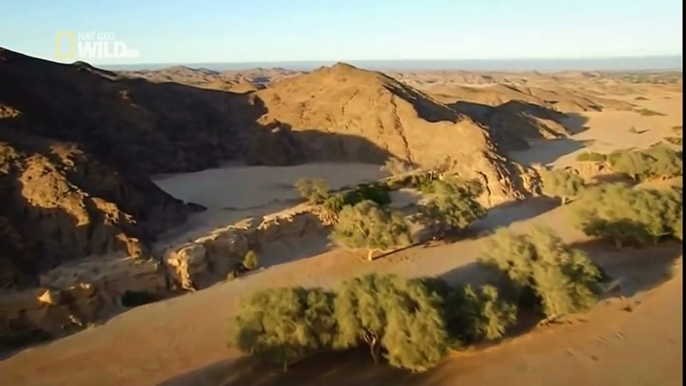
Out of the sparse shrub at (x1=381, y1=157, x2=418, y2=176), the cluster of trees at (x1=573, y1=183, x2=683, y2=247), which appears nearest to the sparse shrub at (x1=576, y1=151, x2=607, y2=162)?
the sparse shrub at (x1=381, y1=157, x2=418, y2=176)

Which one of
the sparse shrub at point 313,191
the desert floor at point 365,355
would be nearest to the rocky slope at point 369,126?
the sparse shrub at point 313,191

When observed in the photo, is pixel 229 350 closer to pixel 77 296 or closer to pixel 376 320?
pixel 376 320

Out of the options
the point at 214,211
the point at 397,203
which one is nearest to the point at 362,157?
the point at 397,203

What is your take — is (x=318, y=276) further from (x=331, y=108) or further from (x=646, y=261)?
(x=331, y=108)

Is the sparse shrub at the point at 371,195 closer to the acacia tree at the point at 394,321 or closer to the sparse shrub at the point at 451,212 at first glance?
the sparse shrub at the point at 451,212

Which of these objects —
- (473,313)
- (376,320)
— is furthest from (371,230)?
(376,320)
